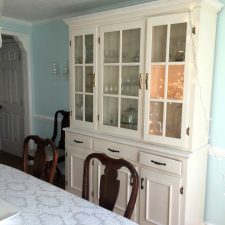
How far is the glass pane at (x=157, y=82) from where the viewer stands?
2191 mm

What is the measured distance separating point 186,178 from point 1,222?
4.53ft

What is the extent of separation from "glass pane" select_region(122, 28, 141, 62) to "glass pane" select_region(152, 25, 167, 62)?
179 mm

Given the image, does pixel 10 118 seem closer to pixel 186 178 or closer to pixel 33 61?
pixel 33 61

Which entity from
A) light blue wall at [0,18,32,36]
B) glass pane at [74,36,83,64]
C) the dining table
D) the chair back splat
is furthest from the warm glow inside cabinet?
light blue wall at [0,18,32,36]

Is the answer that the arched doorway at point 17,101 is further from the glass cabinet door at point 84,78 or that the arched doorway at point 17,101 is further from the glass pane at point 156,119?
the glass pane at point 156,119

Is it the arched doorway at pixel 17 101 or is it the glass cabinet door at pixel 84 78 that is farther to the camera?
the arched doorway at pixel 17 101

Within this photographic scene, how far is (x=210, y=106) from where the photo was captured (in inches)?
91.0

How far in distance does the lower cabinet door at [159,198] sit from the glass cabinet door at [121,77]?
47 cm

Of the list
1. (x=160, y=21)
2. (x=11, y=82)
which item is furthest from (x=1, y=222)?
(x=11, y=82)

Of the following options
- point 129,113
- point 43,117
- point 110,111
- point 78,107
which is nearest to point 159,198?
point 129,113

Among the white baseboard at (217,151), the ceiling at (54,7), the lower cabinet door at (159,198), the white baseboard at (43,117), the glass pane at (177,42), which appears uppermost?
the ceiling at (54,7)

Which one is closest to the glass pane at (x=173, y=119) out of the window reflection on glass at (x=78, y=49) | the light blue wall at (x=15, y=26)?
the window reflection on glass at (x=78, y=49)

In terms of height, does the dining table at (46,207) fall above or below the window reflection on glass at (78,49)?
below

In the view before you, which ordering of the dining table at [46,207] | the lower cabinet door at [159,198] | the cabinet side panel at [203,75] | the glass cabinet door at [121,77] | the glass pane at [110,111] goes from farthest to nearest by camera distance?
the glass pane at [110,111] < the glass cabinet door at [121,77] < the lower cabinet door at [159,198] < the cabinet side panel at [203,75] < the dining table at [46,207]
